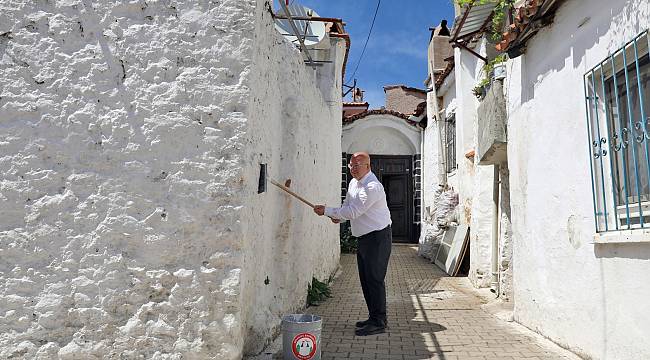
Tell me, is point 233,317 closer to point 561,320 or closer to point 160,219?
point 160,219

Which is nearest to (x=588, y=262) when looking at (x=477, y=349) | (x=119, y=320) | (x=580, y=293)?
(x=580, y=293)

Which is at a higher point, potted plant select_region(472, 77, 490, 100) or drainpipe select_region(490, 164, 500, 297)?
potted plant select_region(472, 77, 490, 100)

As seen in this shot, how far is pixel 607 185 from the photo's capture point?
3.44 meters

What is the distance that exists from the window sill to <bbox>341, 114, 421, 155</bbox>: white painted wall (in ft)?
36.8

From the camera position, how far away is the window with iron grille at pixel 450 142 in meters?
11.0

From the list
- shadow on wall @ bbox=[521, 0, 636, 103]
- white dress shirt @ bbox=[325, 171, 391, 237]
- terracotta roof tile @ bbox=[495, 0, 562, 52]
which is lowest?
white dress shirt @ bbox=[325, 171, 391, 237]

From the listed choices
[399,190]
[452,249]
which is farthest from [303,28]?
[399,190]

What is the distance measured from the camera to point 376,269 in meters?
4.51

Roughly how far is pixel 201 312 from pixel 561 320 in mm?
2888

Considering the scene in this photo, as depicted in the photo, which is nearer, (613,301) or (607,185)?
(613,301)

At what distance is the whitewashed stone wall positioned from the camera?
123 inches

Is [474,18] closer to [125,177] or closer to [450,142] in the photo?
[450,142]

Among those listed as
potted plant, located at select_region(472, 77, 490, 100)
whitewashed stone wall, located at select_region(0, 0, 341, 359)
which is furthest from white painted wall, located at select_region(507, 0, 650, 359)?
whitewashed stone wall, located at select_region(0, 0, 341, 359)

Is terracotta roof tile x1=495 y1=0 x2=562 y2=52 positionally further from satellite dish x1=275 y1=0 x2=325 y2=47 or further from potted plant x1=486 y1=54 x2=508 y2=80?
satellite dish x1=275 y1=0 x2=325 y2=47
